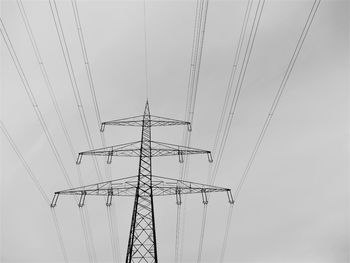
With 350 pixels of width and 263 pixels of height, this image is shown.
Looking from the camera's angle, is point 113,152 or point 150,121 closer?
point 113,152

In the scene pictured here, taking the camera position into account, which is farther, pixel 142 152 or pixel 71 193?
pixel 142 152

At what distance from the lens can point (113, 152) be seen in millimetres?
17562

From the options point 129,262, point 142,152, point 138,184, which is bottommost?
point 129,262

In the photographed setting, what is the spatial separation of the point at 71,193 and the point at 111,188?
6.45ft

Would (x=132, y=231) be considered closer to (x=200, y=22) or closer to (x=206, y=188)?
(x=206, y=188)

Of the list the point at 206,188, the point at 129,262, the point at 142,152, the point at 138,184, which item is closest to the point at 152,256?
the point at 129,262

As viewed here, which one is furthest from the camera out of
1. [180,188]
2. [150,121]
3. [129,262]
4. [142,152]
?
[150,121]

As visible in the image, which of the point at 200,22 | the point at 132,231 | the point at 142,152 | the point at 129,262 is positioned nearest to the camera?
the point at 129,262

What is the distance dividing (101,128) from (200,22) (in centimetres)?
936

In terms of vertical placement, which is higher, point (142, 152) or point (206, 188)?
point (142, 152)

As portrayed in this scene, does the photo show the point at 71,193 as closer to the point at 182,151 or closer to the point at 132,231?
the point at 132,231

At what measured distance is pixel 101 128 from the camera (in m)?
20.2

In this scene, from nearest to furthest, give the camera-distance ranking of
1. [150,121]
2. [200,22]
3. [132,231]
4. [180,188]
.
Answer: [132,231], [200,22], [180,188], [150,121]

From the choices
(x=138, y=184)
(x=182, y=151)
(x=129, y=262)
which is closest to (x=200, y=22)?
(x=182, y=151)
